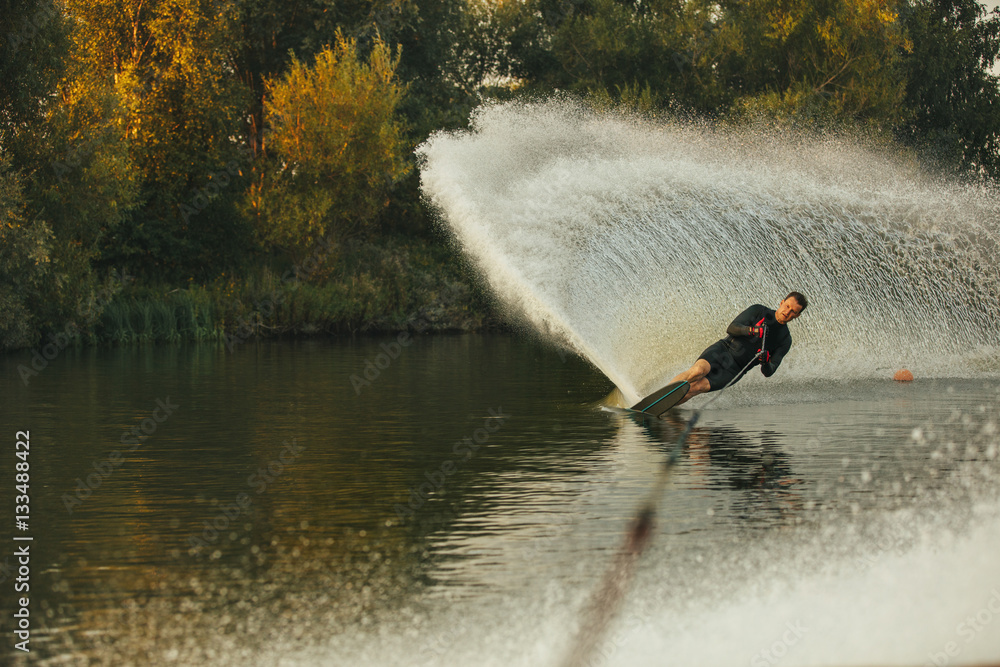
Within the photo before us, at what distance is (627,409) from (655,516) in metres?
8.29

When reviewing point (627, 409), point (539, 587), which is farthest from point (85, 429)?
point (539, 587)

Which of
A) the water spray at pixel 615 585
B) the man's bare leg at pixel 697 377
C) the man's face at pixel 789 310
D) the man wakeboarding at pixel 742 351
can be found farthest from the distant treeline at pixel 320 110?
the water spray at pixel 615 585

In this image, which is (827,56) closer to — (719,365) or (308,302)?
(308,302)

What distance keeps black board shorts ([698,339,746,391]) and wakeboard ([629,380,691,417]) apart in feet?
1.11

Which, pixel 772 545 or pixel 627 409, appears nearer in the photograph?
pixel 772 545

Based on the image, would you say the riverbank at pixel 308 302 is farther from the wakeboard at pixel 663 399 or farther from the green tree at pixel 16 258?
the wakeboard at pixel 663 399

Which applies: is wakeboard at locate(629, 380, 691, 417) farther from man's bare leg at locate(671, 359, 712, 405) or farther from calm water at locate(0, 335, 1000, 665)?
calm water at locate(0, 335, 1000, 665)

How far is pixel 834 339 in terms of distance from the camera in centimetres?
2342

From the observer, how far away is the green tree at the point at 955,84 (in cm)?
5700

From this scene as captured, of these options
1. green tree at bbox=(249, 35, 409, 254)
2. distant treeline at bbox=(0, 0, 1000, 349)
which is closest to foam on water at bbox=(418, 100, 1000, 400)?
distant treeline at bbox=(0, 0, 1000, 349)

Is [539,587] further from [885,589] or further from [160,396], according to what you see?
[160,396]

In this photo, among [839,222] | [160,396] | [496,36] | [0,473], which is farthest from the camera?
[496,36]

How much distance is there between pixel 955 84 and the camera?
60.2m

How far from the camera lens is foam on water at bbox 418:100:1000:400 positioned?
1958 cm
